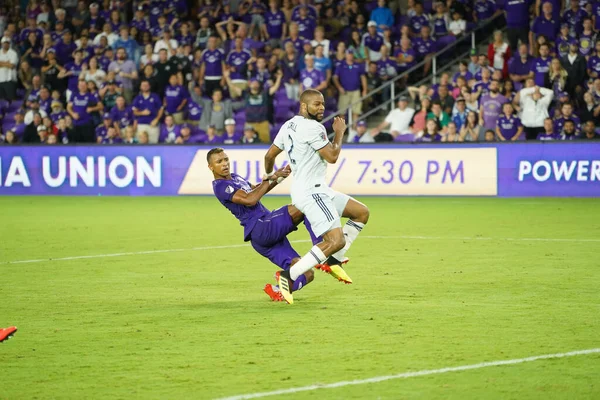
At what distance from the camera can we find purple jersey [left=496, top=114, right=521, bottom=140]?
22.4 m

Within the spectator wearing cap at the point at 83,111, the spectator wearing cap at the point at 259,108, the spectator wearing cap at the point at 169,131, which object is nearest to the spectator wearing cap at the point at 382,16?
the spectator wearing cap at the point at 259,108

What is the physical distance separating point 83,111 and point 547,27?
12035mm

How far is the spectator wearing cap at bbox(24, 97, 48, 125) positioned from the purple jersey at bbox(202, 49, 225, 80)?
4.70 metres

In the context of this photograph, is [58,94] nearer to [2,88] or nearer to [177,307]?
[2,88]

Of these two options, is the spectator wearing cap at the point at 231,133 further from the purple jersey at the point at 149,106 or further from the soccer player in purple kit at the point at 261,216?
the soccer player in purple kit at the point at 261,216

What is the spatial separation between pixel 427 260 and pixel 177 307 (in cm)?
410

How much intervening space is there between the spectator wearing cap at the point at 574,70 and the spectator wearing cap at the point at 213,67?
341 inches

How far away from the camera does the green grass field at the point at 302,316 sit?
616cm

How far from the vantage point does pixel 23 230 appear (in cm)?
1681

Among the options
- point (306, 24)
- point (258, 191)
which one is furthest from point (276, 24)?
point (258, 191)

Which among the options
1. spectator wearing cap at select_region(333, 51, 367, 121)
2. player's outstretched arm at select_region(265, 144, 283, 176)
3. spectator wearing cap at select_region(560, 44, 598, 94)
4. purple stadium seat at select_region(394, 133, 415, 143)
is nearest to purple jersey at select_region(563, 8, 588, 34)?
spectator wearing cap at select_region(560, 44, 598, 94)

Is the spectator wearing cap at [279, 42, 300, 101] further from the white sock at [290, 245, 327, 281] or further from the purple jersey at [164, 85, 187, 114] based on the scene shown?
the white sock at [290, 245, 327, 281]

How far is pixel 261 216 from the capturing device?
953 centimetres

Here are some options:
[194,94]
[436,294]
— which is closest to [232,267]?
[436,294]
